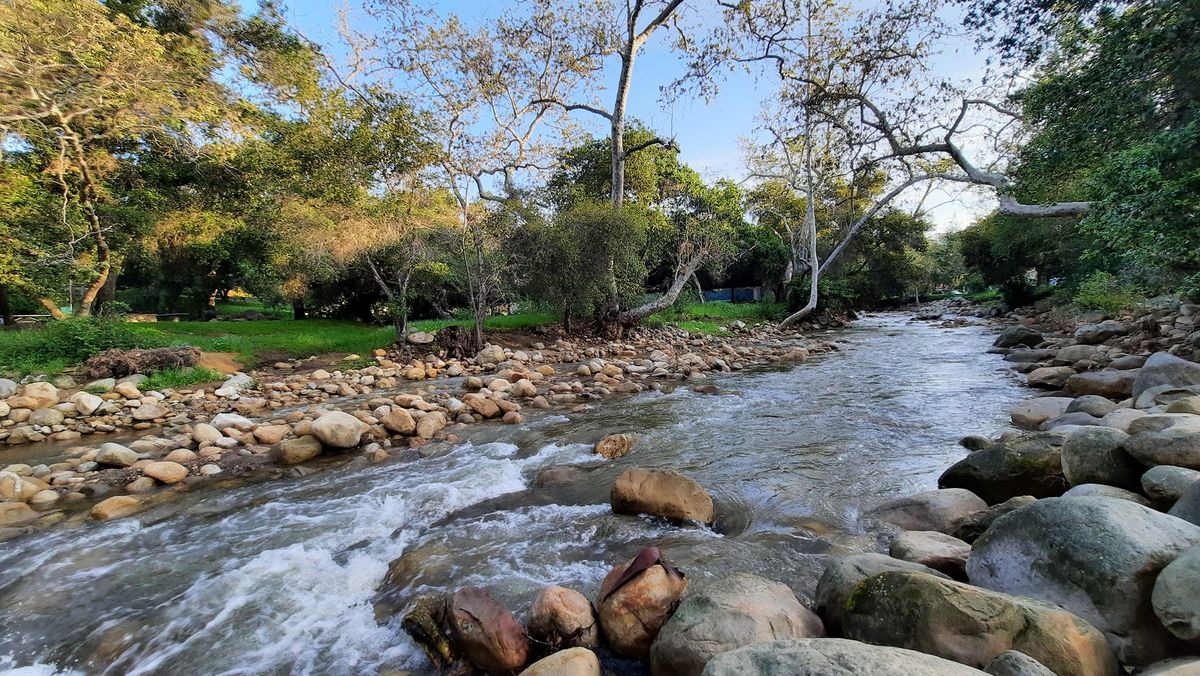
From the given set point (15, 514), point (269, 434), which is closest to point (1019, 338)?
point (269, 434)

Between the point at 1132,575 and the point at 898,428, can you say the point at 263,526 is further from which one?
the point at 898,428

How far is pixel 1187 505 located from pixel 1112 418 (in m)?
3.20

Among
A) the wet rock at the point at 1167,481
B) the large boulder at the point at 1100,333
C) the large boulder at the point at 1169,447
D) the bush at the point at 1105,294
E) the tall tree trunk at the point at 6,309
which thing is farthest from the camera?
the tall tree trunk at the point at 6,309

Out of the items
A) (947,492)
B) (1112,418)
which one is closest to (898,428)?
(1112,418)

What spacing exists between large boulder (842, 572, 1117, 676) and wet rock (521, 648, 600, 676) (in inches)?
50.3

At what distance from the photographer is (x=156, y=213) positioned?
50.0ft

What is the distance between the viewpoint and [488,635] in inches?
107

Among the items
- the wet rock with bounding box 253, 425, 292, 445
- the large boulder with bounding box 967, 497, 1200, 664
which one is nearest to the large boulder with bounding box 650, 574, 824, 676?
the large boulder with bounding box 967, 497, 1200, 664

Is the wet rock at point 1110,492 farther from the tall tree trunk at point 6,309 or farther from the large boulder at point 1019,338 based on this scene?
the tall tree trunk at point 6,309

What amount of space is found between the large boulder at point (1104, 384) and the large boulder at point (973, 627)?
7.31 m

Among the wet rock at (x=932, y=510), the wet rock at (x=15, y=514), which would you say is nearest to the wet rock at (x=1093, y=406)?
the wet rock at (x=932, y=510)

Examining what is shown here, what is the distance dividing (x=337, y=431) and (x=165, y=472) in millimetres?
1808

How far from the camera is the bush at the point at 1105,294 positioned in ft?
48.9

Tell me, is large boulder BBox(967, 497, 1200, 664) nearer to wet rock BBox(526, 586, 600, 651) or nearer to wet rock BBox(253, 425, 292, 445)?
wet rock BBox(526, 586, 600, 651)
